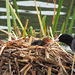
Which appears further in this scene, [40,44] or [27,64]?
[40,44]

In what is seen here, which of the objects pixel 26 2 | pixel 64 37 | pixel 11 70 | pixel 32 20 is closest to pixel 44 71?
pixel 11 70

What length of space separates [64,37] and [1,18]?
3283mm

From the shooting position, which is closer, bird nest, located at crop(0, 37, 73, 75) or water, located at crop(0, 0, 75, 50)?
bird nest, located at crop(0, 37, 73, 75)

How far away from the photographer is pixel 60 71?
316 centimetres

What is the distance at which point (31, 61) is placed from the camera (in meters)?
3.14

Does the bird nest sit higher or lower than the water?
higher

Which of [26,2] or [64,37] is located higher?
[64,37]

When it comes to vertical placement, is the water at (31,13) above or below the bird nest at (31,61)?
below

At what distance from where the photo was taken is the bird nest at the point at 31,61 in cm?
314

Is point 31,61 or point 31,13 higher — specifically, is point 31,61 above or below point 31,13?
above

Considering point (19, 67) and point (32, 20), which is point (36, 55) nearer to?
point (19, 67)

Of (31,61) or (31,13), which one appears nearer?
(31,61)

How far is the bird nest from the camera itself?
10.3ft

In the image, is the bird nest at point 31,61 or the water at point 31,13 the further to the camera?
the water at point 31,13
